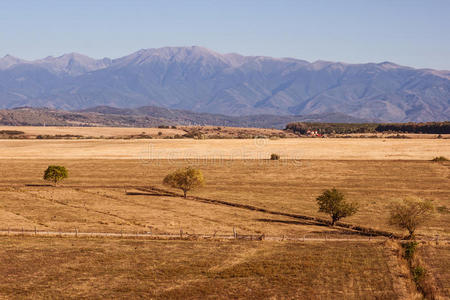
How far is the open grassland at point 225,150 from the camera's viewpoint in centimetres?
13800

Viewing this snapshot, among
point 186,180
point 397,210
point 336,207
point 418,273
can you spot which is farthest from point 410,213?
point 186,180

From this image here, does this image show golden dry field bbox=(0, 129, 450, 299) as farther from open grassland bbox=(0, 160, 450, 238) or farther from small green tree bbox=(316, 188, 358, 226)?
small green tree bbox=(316, 188, 358, 226)

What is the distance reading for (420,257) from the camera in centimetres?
4872

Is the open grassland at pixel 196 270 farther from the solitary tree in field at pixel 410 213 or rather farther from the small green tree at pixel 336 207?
the small green tree at pixel 336 207

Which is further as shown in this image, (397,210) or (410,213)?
(397,210)

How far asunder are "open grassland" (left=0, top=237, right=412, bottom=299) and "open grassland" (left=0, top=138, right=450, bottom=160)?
271 ft

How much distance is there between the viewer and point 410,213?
203 feet

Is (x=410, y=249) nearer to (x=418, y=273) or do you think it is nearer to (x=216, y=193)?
(x=418, y=273)

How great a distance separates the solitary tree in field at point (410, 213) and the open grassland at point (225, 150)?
234 ft

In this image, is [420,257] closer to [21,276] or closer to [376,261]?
[376,261]

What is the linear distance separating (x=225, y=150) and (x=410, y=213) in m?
94.9

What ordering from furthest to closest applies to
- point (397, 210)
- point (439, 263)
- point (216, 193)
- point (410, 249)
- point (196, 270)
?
1. point (216, 193)
2. point (397, 210)
3. point (410, 249)
4. point (439, 263)
5. point (196, 270)

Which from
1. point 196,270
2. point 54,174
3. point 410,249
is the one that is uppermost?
point 54,174

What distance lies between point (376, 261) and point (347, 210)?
21.1 meters
